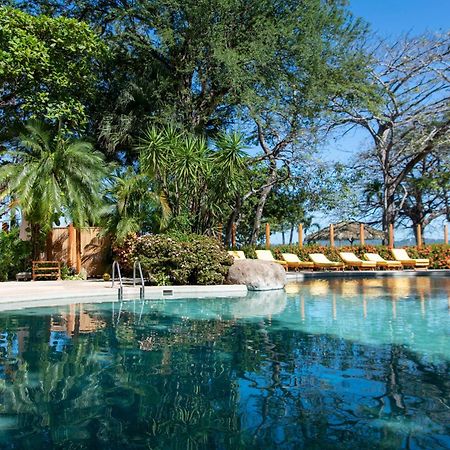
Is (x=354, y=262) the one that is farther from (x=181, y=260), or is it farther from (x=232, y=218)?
(x=181, y=260)

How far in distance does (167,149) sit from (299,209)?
15.7 metres

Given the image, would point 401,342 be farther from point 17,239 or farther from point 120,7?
point 120,7

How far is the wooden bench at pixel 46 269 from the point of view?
1714 centimetres

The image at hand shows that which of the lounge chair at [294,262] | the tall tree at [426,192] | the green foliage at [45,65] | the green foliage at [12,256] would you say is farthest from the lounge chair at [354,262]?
the green foliage at [12,256]

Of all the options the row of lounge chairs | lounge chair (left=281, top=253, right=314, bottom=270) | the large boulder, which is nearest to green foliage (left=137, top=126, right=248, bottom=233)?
the large boulder

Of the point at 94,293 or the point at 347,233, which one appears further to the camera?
the point at 347,233

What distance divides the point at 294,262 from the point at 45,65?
1302 centimetres

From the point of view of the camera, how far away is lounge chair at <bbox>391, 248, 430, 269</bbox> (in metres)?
23.0

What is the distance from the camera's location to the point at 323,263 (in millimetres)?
21781

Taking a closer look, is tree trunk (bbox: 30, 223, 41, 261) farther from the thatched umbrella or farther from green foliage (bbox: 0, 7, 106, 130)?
the thatched umbrella

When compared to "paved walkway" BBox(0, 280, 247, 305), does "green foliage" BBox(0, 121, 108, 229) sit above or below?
above

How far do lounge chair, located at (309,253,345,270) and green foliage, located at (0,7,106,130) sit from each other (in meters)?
11.8

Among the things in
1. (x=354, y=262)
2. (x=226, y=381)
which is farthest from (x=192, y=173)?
(x=226, y=381)

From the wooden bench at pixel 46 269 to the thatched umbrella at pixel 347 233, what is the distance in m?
17.2
